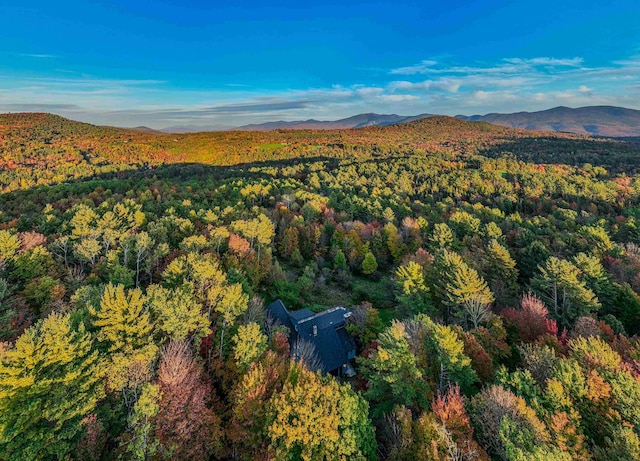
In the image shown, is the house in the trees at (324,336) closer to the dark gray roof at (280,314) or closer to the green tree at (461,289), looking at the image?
the dark gray roof at (280,314)

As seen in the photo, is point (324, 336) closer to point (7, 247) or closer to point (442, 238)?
point (442, 238)

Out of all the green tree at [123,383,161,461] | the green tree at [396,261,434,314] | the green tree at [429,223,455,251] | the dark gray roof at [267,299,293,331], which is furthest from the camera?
the green tree at [429,223,455,251]

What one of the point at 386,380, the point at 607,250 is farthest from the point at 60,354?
the point at 607,250

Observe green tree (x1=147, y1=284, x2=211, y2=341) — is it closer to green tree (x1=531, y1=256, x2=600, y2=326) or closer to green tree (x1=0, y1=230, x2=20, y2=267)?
green tree (x1=0, y1=230, x2=20, y2=267)

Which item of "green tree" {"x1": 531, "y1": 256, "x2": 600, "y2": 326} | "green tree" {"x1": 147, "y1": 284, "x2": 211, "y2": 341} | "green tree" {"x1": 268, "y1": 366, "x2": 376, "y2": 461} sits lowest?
"green tree" {"x1": 531, "y1": 256, "x2": 600, "y2": 326}

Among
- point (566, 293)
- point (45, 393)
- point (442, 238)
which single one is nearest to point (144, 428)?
point (45, 393)

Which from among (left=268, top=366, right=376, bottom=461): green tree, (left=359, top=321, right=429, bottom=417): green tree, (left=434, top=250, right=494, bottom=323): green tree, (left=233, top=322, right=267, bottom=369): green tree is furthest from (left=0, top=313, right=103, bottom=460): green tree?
(left=434, top=250, right=494, bottom=323): green tree
